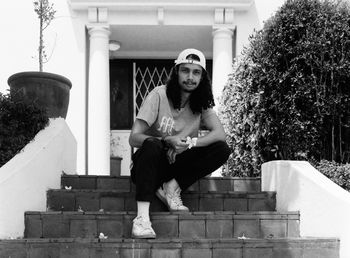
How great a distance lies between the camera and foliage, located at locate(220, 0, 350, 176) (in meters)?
4.89

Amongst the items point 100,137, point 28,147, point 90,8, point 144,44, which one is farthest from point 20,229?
point 144,44

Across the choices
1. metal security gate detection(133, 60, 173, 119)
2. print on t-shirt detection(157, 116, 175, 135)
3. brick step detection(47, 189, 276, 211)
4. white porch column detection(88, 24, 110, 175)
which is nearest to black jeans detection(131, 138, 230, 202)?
print on t-shirt detection(157, 116, 175, 135)

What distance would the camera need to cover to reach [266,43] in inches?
207

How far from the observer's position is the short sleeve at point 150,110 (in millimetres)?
3795

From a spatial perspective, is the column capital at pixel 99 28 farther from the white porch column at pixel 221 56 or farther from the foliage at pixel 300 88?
the foliage at pixel 300 88

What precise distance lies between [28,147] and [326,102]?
2.88m

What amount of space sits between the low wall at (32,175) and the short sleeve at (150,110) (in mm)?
954

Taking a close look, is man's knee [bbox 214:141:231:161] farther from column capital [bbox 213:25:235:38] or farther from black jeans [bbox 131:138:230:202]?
column capital [bbox 213:25:235:38]

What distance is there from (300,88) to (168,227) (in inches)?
83.2

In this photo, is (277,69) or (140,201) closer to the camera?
(140,201)

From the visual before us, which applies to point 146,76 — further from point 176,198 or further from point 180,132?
point 176,198

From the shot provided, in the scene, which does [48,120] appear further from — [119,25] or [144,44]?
[144,44]

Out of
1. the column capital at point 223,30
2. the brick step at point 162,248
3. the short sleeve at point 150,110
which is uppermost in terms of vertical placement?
the column capital at point 223,30

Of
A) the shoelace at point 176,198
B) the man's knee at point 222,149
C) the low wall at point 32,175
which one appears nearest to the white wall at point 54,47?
the low wall at point 32,175
